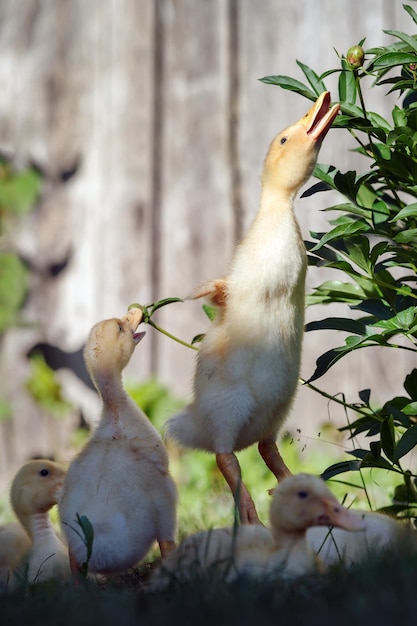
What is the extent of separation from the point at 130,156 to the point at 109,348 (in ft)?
7.65

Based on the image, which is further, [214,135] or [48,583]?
[214,135]

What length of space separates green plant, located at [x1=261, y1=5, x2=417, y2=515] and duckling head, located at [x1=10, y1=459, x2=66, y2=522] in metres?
0.87

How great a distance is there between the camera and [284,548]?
2203 mm

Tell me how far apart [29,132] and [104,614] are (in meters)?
3.67

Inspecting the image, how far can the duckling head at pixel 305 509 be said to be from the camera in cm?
220

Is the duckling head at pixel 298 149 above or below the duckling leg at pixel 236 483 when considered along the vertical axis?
above

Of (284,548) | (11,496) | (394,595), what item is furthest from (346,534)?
(11,496)

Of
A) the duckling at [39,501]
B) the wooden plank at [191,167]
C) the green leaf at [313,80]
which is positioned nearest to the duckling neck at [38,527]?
Answer: the duckling at [39,501]

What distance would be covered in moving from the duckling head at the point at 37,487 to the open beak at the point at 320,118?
1.30m

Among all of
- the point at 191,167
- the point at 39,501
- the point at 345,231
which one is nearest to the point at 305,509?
the point at 345,231

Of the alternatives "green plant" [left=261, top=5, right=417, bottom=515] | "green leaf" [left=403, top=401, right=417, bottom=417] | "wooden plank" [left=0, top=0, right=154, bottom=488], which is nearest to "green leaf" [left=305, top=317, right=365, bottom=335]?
"green plant" [left=261, top=5, right=417, bottom=515]

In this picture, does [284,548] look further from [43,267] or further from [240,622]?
[43,267]

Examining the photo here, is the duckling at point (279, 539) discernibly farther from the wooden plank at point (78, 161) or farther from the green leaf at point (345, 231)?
the wooden plank at point (78, 161)

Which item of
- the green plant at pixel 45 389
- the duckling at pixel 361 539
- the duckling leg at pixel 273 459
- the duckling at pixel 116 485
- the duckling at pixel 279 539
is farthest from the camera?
the green plant at pixel 45 389
